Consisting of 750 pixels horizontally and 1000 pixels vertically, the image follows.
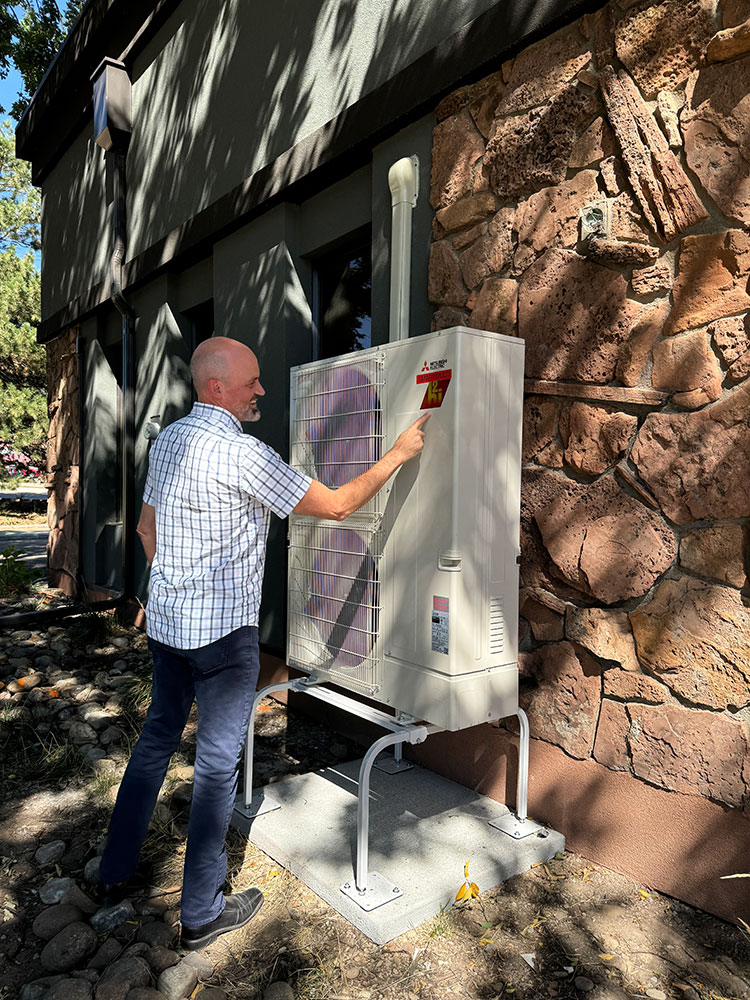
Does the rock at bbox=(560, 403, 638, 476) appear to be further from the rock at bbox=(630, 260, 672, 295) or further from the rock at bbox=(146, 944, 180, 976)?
the rock at bbox=(146, 944, 180, 976)

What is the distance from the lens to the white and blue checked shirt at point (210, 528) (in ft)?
7.68

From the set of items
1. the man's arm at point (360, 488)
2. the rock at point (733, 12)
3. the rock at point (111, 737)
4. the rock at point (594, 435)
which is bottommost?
the rock at point (111, 737)

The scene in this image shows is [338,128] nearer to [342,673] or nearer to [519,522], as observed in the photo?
[519,522]

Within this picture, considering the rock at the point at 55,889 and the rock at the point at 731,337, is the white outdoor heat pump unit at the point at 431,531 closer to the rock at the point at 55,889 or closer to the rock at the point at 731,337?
the rock at the point at 731,337

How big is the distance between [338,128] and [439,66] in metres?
0.83

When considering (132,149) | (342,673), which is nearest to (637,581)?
(342,673)

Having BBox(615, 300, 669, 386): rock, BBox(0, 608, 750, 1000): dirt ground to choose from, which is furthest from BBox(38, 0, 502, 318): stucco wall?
BBox(0, 608, 750, 1000): dirt ground

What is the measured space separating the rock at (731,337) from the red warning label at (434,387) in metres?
0.88

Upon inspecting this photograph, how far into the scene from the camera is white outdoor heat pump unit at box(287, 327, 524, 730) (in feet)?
8.27

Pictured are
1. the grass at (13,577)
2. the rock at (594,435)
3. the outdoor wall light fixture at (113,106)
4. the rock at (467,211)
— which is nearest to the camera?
the rock at (594,435)

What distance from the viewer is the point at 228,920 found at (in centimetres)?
238

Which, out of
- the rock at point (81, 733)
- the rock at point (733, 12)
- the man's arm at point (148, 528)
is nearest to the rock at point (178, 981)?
the man's arm at point (148, 528)

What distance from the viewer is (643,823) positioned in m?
2.55

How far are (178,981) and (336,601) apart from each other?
142 cm
